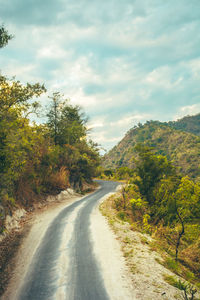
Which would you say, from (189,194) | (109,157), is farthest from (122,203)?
(109,157)

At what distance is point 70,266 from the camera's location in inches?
239

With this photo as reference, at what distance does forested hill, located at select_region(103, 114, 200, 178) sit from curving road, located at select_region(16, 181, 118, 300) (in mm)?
31778

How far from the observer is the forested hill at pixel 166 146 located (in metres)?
73.7

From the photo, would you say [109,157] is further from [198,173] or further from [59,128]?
[59,128]

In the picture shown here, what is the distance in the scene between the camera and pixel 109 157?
131 metres

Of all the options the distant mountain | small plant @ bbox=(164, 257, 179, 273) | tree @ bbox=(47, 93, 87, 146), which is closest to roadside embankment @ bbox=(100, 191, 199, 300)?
small plant @ bbox=(164, 257, 179, 273)

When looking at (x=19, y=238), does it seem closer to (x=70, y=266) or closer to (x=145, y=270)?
(x=70, y=266)

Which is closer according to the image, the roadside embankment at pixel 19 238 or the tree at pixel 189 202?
the roadside embankment at pixel 19 238

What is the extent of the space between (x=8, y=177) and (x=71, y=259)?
509 centimetres

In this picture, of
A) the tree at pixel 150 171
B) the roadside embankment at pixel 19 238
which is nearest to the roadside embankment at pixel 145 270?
the roadside embankment at pixel 19 238

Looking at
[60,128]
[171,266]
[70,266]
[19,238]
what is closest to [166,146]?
[60,128]

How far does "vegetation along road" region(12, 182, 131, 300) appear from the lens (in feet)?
15.7

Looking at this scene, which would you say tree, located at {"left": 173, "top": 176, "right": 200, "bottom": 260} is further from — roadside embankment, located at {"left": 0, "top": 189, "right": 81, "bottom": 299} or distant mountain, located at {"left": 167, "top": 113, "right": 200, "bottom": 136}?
distant mountain, located at {"left": 167, "top": 113, "right": 200, "bottom": 136}

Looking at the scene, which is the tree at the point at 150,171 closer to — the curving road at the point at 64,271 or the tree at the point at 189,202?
the tree at the point at 189,202
